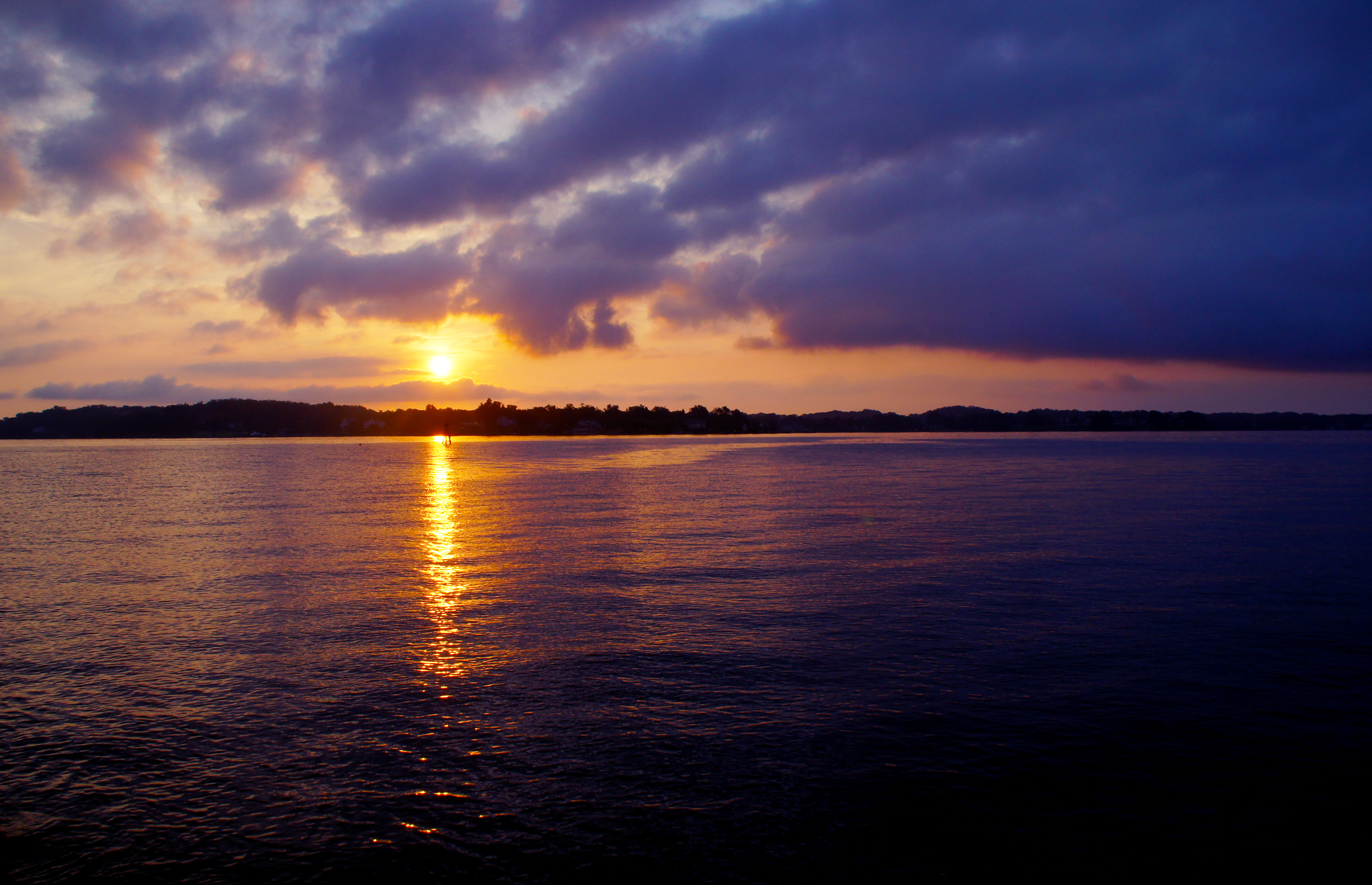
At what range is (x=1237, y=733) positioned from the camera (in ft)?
35.8

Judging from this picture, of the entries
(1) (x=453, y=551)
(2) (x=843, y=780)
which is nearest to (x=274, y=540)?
(1) (x=453, y=551)

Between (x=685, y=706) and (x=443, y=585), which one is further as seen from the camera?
(x=443, y=585)

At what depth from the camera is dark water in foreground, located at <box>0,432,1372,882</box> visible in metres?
8.28

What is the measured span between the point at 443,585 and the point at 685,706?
11.9 meters

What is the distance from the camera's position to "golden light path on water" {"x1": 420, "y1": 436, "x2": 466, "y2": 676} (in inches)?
565

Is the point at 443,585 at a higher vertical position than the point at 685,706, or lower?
lower

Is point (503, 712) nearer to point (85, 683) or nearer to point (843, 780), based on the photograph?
point (843, 780)

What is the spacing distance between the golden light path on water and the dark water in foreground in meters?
0.15

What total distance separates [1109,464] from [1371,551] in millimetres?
60066

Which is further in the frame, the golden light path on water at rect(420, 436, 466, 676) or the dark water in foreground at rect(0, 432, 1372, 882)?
the golden light path on water at rect(420, 436, 466, 676)

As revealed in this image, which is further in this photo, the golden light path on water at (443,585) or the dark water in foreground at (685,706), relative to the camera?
the golden light path on water at (443,585)

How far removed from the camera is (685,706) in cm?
1173

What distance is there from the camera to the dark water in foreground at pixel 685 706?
8.28m

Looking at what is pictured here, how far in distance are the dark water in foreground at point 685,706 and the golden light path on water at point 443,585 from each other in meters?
0.15
